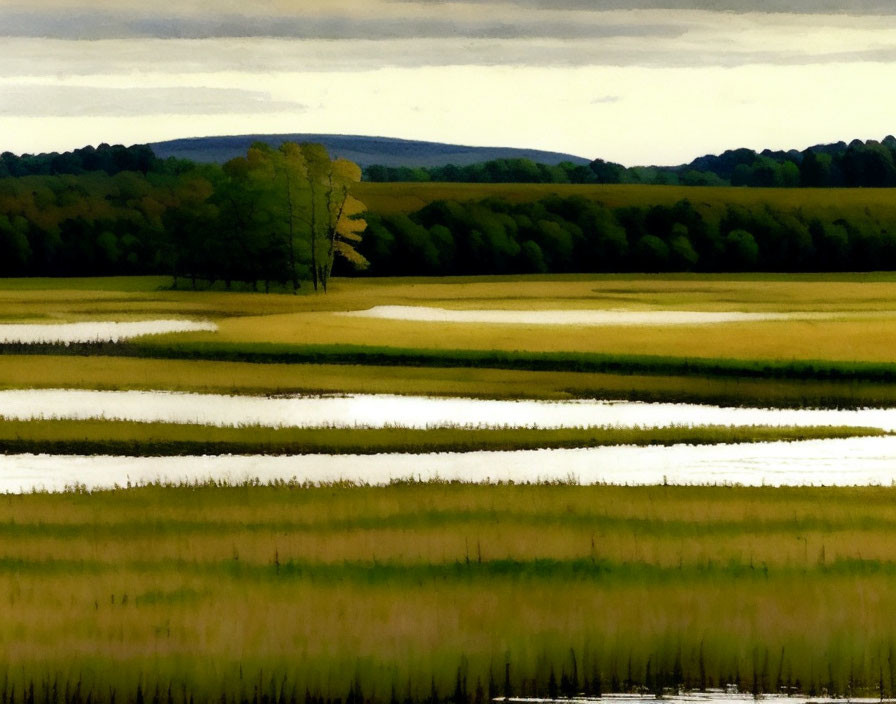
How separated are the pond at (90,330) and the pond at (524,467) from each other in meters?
29.6

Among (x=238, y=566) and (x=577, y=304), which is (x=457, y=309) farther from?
(x=238, y=566)

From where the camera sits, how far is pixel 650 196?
534 feet

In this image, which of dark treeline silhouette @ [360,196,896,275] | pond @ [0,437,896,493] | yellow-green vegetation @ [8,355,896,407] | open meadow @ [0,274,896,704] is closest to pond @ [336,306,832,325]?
yellow-green vegetation @ [8,355,896,407]

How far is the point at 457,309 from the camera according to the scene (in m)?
80.4

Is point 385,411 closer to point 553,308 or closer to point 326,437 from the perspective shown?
point 326,437

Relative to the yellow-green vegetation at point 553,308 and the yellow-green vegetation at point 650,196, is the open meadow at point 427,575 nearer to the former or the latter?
the yellow-green vegetation at point 553,308

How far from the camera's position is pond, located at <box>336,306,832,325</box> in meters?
68.7

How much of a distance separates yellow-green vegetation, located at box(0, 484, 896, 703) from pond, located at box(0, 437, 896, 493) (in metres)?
3.20

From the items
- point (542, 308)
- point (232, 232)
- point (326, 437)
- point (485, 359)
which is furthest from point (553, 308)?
point (326, 437)

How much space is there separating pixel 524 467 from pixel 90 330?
3912 centimetres

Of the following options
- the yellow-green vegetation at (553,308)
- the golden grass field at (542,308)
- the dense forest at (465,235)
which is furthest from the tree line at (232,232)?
the yellow-green vegetation at (553,308)

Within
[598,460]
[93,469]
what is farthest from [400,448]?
[93,469]

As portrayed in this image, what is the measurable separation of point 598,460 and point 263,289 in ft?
257

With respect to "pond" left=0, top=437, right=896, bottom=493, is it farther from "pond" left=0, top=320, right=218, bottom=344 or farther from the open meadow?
"pond" left=0, top=320, right=218, bottom=344
